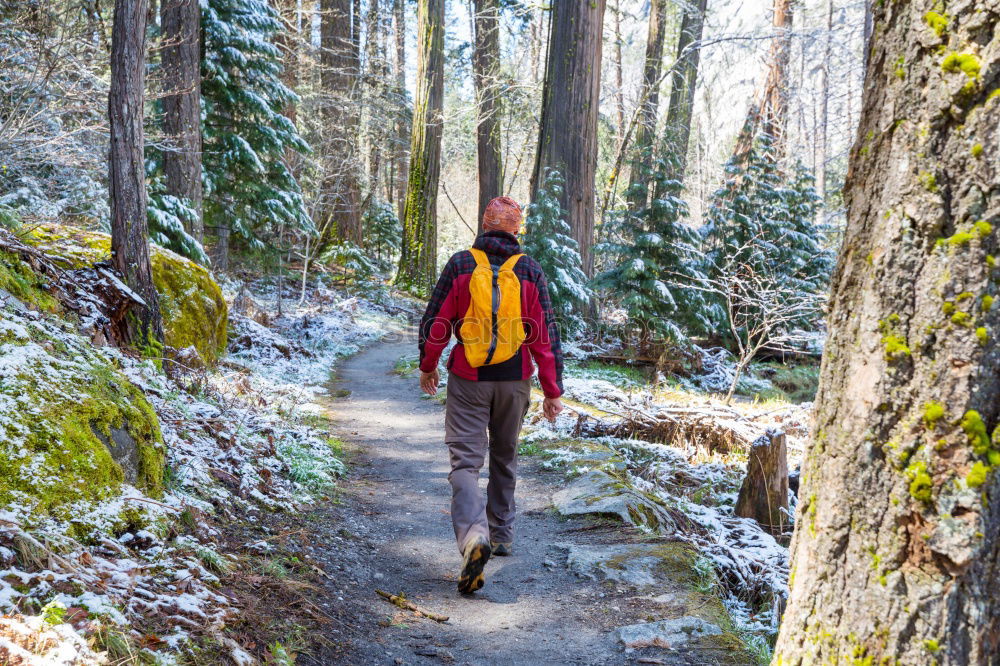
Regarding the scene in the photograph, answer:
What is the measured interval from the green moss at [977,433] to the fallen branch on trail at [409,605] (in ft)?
8.60

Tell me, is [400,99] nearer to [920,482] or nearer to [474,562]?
[474,562]

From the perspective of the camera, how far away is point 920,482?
1.64m

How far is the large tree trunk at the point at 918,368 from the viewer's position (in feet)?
5.14

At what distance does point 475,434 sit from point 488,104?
673 inches

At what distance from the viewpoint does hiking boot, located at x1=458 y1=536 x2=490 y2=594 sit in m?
3.62

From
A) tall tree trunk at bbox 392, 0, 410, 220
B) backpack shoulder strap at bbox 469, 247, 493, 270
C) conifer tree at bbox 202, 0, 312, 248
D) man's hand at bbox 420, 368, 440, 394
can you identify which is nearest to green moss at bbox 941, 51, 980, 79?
backpack shoulder strap at bbox 469, 247, 493, 270

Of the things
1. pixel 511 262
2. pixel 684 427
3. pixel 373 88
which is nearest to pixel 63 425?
pixel 511 262

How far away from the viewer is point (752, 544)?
457 centimetres

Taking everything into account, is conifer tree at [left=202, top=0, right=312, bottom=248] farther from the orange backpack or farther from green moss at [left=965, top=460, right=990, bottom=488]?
green moss at [left=965, top=460, right=990, bottom=488]

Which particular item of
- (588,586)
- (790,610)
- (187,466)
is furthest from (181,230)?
(790,610)

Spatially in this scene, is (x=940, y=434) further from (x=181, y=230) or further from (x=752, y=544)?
(x=181, y=230)

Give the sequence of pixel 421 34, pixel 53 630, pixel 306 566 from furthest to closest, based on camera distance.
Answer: pixel 421 34 < pixel 306 566 < pixel 53 630

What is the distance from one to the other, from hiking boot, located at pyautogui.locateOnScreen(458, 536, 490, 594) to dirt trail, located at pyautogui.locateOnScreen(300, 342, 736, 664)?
9cm

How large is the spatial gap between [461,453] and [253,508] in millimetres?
1413
